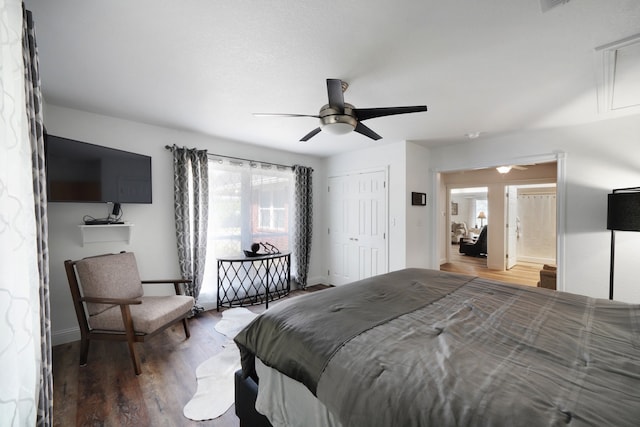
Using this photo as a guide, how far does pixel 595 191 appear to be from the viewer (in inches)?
117

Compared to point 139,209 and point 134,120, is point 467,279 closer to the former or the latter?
point 139,209

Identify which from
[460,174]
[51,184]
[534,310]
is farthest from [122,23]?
[460,174]

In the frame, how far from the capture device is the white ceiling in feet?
4.59

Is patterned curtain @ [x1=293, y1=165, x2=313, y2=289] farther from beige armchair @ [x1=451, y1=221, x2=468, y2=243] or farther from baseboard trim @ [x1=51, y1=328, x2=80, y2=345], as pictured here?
beige armchair @ [x1=451, y1=221, x2=468, y2=243]

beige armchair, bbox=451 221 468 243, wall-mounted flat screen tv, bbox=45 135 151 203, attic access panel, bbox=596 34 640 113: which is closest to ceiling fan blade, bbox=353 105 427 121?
attic access panel, bbox=596 34 640 113

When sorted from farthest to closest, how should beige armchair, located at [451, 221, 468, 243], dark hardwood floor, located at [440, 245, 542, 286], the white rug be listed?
beige armchair, located at [451, 221, 468, 243] < dark hardwood floor, located at [440, 245, 542, 286] < the white rug

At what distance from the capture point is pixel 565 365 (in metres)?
1.00

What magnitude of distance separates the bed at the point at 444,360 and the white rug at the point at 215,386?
1.26 ft

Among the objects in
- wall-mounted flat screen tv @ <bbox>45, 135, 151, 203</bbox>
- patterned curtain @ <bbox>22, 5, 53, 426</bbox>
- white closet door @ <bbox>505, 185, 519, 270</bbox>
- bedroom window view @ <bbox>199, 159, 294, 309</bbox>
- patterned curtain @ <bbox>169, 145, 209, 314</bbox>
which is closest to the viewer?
patterned curtain @ <bbox>22, 5, 53, 426</bbox>

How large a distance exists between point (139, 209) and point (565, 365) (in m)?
3.82

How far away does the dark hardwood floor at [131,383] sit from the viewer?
1.71m

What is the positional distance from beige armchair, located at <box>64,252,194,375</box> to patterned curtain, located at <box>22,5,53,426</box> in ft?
3.18

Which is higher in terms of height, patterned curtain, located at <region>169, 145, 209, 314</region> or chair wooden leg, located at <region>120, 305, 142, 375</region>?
patterned curtain, located at <region>169, 145, 209, 314</region>

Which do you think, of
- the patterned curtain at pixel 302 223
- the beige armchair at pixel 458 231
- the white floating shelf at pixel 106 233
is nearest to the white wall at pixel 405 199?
the patterned curtain at pixel 302 223
